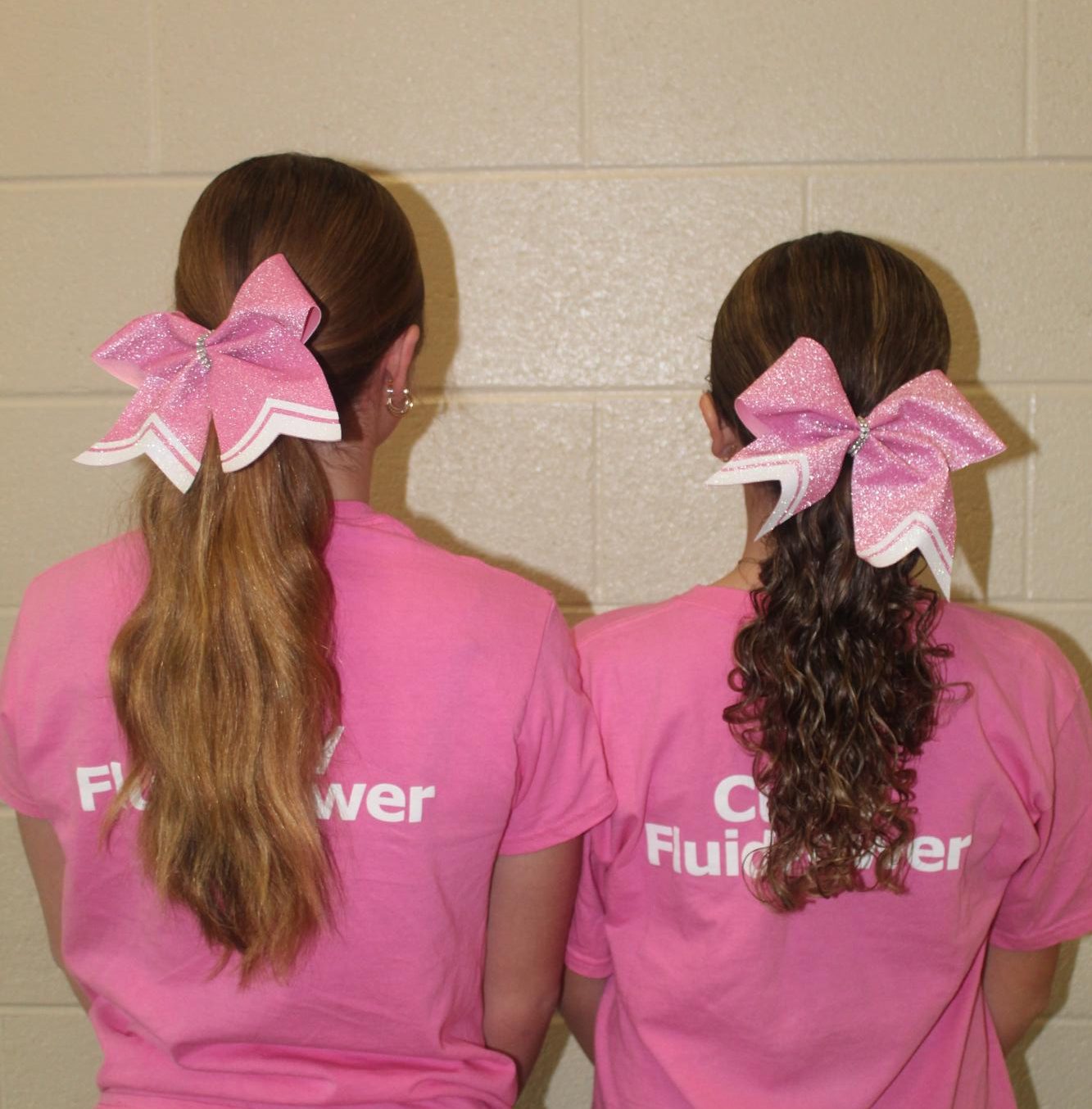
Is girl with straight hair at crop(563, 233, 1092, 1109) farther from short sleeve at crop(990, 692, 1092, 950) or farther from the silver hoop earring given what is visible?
the silver hoop earring

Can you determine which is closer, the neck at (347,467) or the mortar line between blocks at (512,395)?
the neck at (347,467)

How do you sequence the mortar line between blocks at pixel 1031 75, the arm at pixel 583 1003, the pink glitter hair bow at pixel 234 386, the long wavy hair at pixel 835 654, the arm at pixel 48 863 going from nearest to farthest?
the pink glitter hair bow at pixel 234 386, the long wavy hair at pixel 835 654, the arm at pixel 48 863, the arm at pixel 583 1003, the mortar line between blocks at pixel 1031 75

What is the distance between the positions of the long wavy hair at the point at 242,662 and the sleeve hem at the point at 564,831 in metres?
0.19

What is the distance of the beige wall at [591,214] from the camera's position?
160 centimetres

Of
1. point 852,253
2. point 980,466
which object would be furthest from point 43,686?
point 980,466

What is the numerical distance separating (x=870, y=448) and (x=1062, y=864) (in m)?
0.50

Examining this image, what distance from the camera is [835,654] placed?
1091mm

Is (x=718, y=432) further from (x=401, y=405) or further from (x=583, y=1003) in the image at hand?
(x=583, y=1003)

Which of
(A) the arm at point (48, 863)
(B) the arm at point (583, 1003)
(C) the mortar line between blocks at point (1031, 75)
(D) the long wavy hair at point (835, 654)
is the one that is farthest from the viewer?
(C) the mortar line between blocks at point (1031, 75)

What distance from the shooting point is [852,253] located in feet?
3.61

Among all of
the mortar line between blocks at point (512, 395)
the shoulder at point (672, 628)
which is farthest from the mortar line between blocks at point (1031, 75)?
the shoulder at point (672, 628)

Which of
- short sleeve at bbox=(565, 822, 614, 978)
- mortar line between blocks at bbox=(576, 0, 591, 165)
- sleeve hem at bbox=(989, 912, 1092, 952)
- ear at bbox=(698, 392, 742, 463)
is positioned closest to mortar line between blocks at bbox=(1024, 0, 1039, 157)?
mortar line between blocks at bbox=(576, 0, 591, 165)

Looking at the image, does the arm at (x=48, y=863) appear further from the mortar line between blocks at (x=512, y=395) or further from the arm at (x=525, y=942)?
the mortar line between blocks at (x=512, y=395)

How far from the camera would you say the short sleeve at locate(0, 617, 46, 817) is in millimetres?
1055
